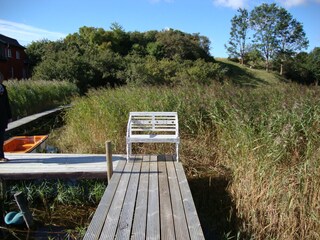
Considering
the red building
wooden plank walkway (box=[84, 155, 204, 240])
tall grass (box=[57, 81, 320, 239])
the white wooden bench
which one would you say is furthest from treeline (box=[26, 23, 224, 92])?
wooden plank walkway (box=[84, 155, 204, 240])

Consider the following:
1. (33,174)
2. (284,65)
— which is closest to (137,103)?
(33,174)

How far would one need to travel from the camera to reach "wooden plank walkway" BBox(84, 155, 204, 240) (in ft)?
9.95

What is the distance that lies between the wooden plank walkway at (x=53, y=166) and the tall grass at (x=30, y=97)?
6.45m

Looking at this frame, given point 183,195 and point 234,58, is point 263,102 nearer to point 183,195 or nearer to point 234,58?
point 183,195

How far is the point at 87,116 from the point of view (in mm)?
7988

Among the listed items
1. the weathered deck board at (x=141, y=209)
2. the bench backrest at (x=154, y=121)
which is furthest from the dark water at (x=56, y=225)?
the bench backrest at (x=154, y=121)

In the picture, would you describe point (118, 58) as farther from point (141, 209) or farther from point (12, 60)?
point (141, 209)

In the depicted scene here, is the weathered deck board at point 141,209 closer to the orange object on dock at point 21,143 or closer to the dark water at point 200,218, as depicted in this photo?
the dark water at point 200,218

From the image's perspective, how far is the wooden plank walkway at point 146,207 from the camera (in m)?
3.03

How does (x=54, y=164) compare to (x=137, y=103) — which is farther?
(x=137, y=103)

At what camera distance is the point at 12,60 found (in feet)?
100

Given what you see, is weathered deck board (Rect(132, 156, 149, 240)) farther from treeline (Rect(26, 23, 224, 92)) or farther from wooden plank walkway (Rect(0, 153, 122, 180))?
treeline (Rect(26, 23, 224, 92))

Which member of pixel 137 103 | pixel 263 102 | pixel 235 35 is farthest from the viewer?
pixel 235 35

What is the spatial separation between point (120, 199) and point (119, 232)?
2.65ft
